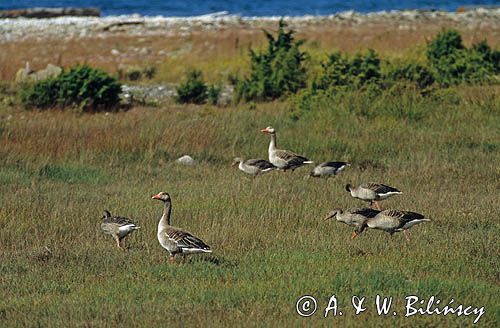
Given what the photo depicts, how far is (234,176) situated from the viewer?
1692 centimetres

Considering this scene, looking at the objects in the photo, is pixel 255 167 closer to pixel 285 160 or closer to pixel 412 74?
pixel 285 160

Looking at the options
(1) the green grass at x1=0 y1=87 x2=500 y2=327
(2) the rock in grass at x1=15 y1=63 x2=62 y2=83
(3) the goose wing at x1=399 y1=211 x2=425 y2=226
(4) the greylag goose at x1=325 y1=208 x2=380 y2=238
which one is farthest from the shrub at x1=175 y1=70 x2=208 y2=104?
(3) the goose wing at x1=399 y1=211 x2=425 y2=226

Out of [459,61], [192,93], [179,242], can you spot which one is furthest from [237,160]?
[459,61]

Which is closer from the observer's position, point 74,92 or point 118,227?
point 118,227

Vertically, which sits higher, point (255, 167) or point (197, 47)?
point (255, 167)

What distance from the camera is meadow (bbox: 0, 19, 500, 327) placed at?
369 inches

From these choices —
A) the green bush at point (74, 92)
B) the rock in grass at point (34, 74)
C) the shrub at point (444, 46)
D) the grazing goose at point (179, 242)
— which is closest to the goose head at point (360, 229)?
the grazing goose at point (179, 242)

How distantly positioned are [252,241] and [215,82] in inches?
813

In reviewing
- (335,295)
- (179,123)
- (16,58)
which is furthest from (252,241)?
(16,58)

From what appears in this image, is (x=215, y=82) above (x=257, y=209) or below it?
below

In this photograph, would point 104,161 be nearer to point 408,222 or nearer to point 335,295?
point 408,222

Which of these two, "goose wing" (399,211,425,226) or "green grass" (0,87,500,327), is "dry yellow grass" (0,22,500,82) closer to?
"green grass" (0,87,500,327)

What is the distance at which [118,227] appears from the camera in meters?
11.6

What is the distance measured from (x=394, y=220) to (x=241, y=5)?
267 ft
